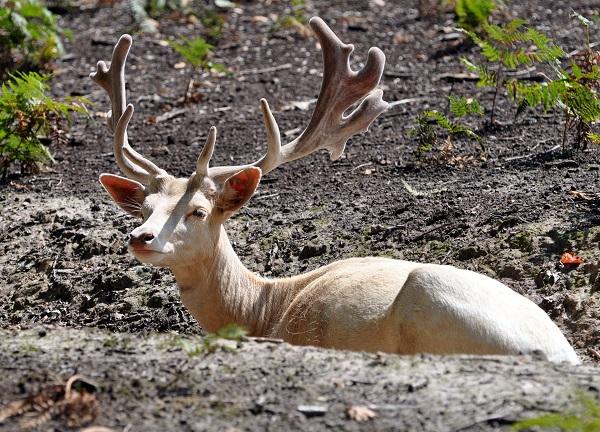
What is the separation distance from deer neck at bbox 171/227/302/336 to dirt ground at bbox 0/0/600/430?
272 millimetres

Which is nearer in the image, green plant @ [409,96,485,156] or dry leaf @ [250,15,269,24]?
green plant @ [409,96,485,156]

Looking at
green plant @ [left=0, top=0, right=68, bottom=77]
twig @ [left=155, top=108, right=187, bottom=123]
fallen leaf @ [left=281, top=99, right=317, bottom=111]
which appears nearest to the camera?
fallen leaf @ [left=281, top=99, right=317, bottom=111]

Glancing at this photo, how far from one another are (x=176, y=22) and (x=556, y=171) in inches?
299

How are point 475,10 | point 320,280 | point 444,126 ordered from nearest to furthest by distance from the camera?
point 320,280 → point 444,126 → point 475,10

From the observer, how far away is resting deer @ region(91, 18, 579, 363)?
6.22 meters

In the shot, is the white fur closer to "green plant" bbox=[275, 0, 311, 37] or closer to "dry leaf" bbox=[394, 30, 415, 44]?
"dry leaf" bbox=[394, 30, 415, 44]

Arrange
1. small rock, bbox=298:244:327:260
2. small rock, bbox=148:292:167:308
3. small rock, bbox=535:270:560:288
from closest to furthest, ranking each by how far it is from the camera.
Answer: small rock, bbox=535:270:560:288 < small rock, bbox=148:292:167:308 < small rock, bbox=298:244:327:260

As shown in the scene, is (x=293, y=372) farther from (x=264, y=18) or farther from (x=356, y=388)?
(x=264, y=18)

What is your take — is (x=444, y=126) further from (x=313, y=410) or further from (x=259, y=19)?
(x=259, y=19)

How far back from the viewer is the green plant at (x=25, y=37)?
41.4 ft

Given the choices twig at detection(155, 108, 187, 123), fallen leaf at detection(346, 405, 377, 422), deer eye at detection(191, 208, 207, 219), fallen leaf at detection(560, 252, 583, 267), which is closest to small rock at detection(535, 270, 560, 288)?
fallen leaf at detection(560, 252, 583, 267)

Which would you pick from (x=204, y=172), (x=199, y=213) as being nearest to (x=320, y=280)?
(x=199, y=213)

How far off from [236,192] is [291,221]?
5.66 ft

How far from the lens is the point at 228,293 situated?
7.48 metres
